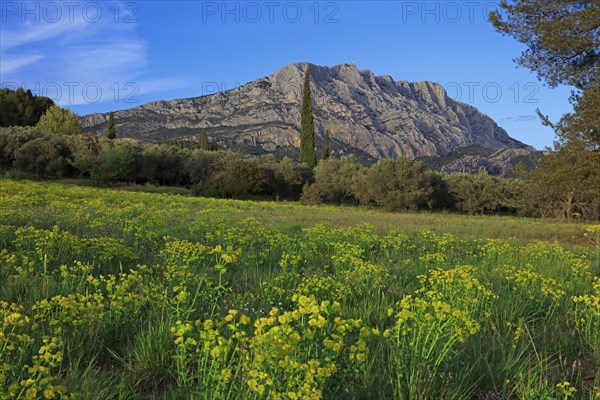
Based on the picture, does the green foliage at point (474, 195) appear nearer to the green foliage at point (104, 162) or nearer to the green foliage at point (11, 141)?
the green foliage at point (104, 162)

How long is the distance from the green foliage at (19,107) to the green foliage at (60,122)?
9.07 m

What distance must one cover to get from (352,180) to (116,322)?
4377cm

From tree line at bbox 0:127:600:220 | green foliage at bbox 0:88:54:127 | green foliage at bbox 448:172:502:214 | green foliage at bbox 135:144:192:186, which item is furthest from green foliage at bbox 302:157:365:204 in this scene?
green foliage at bbox 0:88:54:127

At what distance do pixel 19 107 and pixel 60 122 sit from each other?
43.1ft

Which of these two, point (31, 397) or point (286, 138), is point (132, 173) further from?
point (286, 138)

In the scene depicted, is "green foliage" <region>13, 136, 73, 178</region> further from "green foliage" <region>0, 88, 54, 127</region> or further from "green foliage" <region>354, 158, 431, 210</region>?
"green foliage" <region>0, 88, 54, 127</region>

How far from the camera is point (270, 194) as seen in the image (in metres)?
52.7

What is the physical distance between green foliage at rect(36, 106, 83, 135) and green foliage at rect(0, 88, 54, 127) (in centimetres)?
907

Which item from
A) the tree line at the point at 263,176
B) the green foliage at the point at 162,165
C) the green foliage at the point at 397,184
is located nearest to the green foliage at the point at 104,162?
the tree line at the point at 263,176

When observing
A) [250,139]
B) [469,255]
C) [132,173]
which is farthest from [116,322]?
[250,139]

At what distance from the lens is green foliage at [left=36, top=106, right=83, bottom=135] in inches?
2687

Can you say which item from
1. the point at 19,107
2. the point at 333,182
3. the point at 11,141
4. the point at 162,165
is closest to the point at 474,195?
the point at 333,182

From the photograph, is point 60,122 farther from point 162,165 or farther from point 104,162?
point 104,162

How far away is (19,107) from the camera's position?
7644 centimetres
